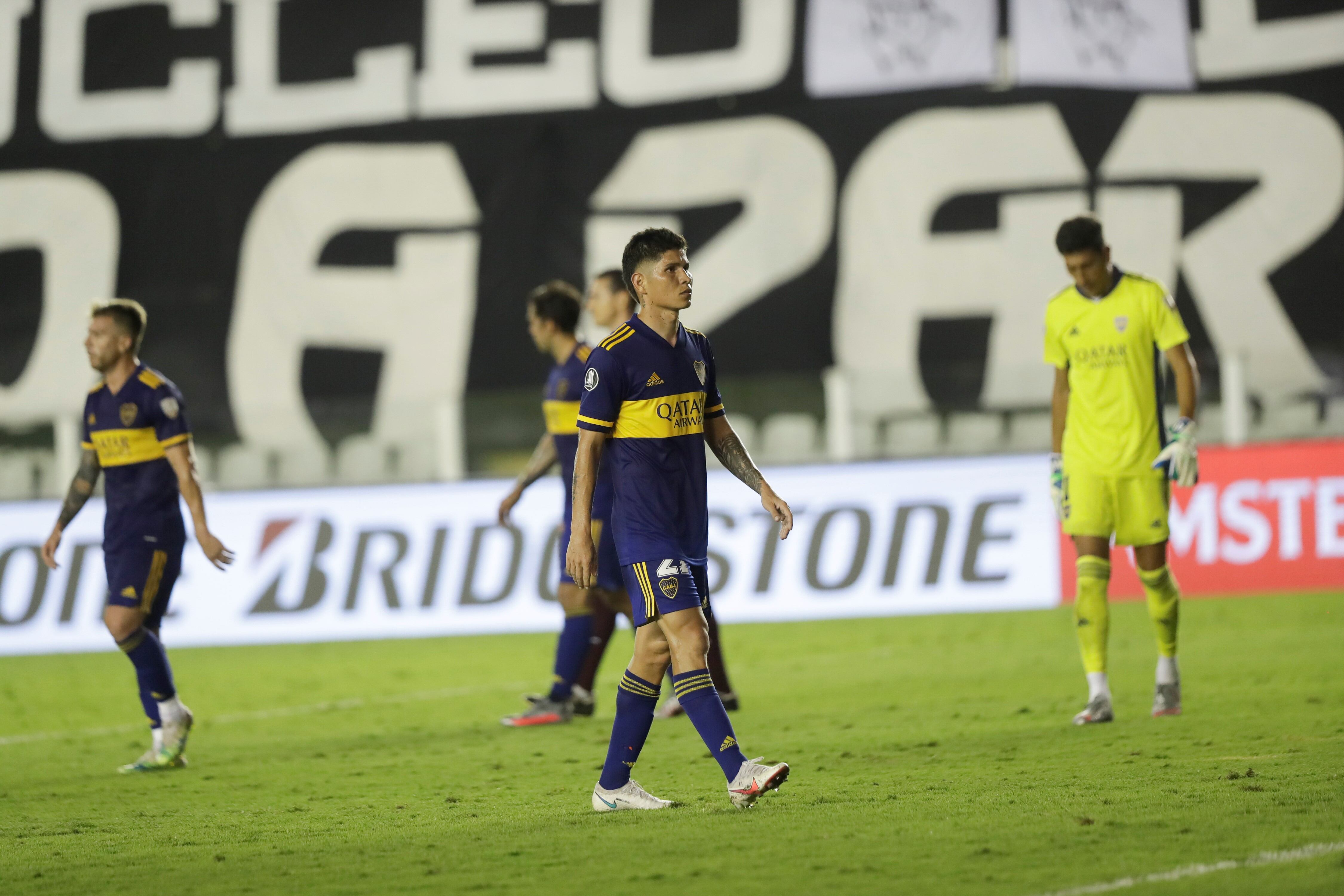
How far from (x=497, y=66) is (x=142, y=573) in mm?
15709

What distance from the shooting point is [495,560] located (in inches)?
571

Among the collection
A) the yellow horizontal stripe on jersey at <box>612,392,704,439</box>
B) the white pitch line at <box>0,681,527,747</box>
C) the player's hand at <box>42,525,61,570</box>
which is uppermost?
the yellow horizontal stripe on jersey at <box>612,392,704,439</box>

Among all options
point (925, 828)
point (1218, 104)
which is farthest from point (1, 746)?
point (1218, 104)

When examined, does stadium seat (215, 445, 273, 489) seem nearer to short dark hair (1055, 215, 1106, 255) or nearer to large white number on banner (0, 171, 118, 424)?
large white number on banner (0, 171, 118, 424)

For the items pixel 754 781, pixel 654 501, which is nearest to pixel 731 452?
pixel 654 501

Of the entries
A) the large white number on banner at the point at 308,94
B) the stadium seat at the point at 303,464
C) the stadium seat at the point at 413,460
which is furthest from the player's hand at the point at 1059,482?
the large white number on banner at the point at 308,94

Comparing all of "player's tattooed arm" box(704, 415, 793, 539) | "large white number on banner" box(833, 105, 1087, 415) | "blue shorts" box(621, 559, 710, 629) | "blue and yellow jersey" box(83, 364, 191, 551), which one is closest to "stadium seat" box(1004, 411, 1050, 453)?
"large white number on banner" box(833, 105, 1087, 415)

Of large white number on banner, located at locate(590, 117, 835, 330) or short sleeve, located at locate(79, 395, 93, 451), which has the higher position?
large white number on banner, located at locate(590, 117, 835, 330)

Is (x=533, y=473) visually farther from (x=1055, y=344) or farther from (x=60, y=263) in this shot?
(x=60, y=263)

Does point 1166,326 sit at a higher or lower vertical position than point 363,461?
higher

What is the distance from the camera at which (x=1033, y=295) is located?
66.5 ft

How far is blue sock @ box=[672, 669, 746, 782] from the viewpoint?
5320 mm

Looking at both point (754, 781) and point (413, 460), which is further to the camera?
point (413, 460)

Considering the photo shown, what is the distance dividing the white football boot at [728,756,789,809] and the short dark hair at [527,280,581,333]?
12.0 feet
